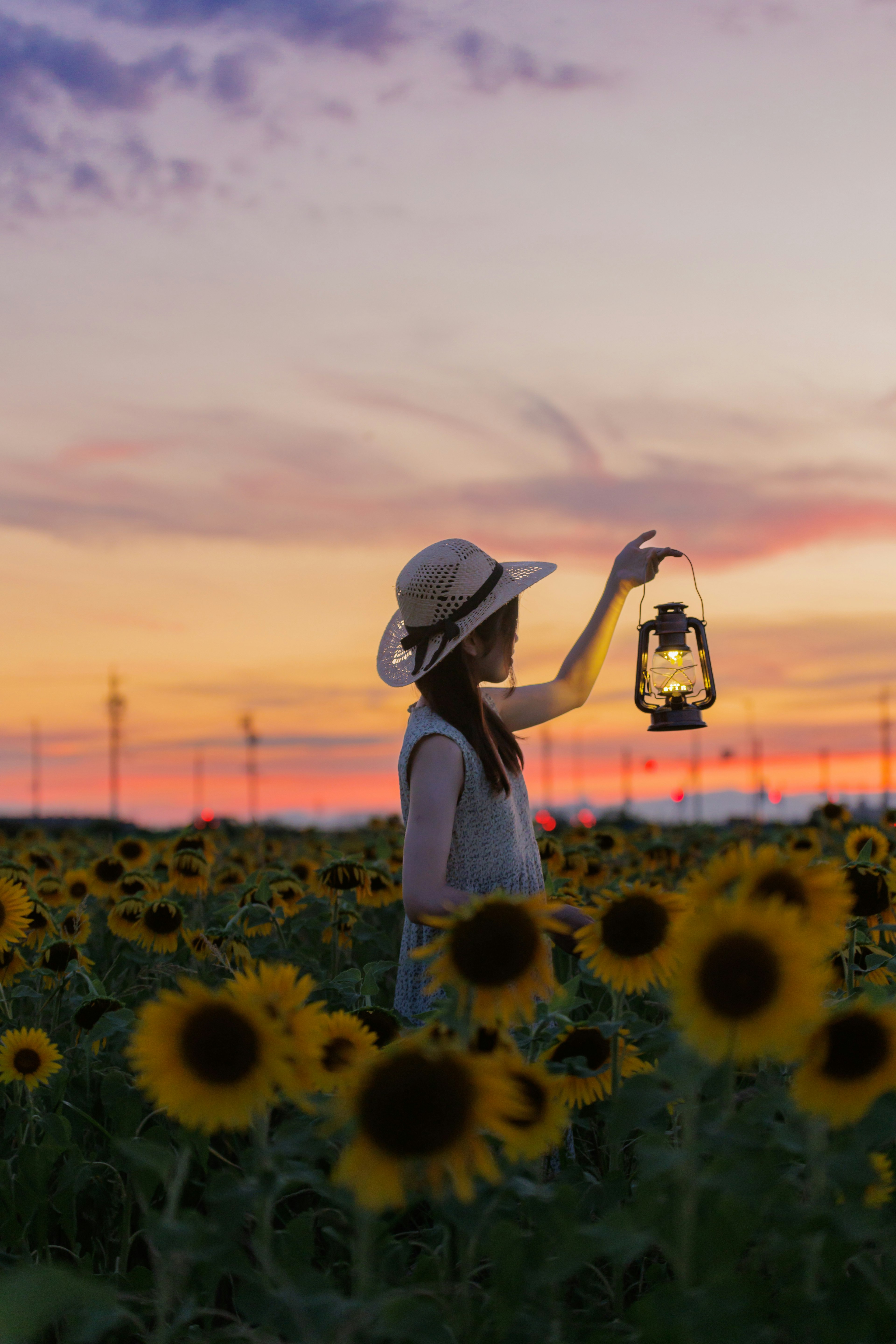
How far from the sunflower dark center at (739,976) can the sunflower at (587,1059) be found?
61cm

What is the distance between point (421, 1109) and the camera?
1.61 metres

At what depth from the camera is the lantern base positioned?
414 centimetres

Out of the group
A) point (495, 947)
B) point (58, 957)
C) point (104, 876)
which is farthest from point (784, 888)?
point (104, 876)

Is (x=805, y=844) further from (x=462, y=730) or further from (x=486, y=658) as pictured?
(x=462, y=730)

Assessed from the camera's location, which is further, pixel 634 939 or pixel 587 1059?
pixel 587 1059

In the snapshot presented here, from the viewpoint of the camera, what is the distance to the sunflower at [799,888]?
1.96 m

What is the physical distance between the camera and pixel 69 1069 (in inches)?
161

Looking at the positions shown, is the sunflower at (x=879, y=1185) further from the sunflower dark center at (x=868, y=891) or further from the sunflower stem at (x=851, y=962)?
the sunflower dark center at (x=868, y=891)

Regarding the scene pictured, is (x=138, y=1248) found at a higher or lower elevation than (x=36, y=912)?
lower

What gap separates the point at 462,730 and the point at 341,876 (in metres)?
2.28

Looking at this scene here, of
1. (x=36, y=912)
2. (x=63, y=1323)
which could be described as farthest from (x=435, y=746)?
(x=36, y=912)

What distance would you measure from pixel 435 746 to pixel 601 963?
4.41 ft

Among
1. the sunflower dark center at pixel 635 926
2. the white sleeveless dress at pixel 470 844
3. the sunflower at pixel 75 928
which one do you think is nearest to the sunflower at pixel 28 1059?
the white sleeveless dress at pixel 470 844

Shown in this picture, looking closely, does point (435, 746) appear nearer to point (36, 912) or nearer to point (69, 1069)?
point (69, 1069)
